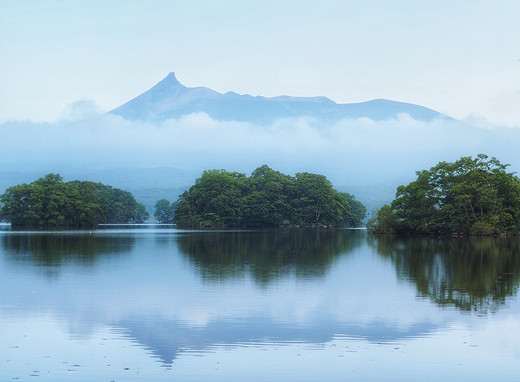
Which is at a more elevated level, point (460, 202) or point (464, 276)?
point (460, 202)

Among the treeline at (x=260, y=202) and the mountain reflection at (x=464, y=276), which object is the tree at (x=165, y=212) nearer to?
the treeline at (x=260, y=202)

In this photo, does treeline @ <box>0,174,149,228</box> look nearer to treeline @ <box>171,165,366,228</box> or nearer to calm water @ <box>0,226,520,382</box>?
treeline @ <box>171,165,366,228</box>

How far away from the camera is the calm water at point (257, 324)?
11.3 metres

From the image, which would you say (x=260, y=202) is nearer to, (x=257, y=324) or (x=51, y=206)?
(x=51, y=206)

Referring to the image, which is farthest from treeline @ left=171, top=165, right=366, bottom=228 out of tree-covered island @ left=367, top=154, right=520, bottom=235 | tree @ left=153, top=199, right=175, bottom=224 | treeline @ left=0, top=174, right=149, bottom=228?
tree @ left=153, top=199, right=175, bottom=224

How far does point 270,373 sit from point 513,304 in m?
10.9

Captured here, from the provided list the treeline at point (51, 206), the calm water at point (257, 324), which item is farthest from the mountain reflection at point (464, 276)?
the treeline at point (51, 206)

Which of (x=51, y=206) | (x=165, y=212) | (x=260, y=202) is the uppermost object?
(x=260, y=202)

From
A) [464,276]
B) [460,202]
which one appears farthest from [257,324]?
[460,202]

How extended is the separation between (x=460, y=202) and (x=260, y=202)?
52386 mm

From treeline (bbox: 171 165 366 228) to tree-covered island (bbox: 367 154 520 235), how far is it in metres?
40.5

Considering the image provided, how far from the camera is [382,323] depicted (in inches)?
610

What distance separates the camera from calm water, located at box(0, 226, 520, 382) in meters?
11.3

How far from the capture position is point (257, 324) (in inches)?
596
